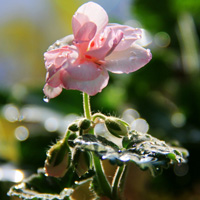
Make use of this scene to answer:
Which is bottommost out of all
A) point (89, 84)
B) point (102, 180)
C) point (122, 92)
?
point (102, 180)

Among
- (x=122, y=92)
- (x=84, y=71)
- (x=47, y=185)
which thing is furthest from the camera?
(x=122, y=92)

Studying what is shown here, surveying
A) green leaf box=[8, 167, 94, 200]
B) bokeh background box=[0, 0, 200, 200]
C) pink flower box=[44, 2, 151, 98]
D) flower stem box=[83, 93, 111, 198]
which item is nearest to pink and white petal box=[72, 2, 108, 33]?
pink flower box=[44, 2, 151, 98]

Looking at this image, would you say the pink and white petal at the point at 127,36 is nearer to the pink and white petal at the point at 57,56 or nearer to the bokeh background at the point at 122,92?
the pink and white petal at the point at 57,56

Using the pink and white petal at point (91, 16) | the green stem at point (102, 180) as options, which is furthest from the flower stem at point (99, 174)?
the pink and white petal at point (91, 16)

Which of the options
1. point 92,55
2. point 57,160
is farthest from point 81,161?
point 92,55

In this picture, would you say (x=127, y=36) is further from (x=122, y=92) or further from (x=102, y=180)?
(x=122, y=92)

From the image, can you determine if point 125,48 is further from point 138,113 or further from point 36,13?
point 36,13

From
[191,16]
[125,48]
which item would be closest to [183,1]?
[191,16]

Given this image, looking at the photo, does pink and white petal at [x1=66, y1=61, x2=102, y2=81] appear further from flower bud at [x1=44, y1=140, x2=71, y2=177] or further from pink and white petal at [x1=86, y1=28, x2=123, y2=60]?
flower bud at [x1=44, y1=140, x2=71, y2=177]
